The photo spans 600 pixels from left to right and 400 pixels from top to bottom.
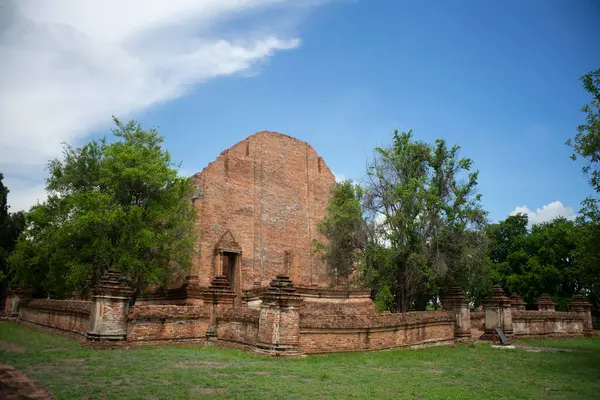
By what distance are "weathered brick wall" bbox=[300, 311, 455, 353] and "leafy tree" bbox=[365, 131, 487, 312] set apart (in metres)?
2.77

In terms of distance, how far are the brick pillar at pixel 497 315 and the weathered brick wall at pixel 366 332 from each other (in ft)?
13.3

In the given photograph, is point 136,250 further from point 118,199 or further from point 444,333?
point 444,333

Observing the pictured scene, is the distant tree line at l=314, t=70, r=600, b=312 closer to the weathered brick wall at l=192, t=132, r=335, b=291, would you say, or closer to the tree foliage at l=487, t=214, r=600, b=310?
the weathered brick wall at l=192, t=132, r=335, b=291

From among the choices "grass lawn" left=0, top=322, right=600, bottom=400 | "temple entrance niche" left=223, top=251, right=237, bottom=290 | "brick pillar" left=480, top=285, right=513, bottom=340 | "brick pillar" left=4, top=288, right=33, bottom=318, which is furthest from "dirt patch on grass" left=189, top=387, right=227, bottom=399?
"brick pillar" left=4, top=288, right=33, bottom=318

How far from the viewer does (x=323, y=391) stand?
747 centimetres

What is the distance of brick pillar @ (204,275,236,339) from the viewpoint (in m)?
14.5

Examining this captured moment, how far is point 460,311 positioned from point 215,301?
29.7 feet

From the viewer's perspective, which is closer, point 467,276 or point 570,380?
point 570,380

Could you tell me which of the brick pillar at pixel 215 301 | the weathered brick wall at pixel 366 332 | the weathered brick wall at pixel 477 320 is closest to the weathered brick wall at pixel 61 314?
the brick pillar at pixel 215 301

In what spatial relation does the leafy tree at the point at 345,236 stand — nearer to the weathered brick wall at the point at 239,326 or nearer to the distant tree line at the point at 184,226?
the distant tree line at the point at 184,226

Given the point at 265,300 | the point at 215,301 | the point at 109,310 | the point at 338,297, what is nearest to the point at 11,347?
the point at 109,310

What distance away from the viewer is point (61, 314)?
16.9 meters

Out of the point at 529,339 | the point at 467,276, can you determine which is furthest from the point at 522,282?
the point at 467,276

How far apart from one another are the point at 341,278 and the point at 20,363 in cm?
1512
